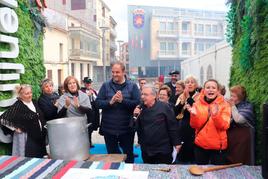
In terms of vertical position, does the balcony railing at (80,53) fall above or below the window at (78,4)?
below

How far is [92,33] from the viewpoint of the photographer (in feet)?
100

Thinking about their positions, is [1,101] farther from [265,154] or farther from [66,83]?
[265,154]

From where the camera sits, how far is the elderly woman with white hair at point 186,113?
358 centimetres

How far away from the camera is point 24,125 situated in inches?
118

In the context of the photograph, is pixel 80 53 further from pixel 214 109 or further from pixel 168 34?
pixel 214 109

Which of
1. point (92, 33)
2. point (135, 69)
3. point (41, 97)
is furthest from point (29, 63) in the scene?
point (135, 69)

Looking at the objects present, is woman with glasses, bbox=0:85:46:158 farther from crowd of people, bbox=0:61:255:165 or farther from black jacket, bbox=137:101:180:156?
black jacket, bbox=137:101:180:156

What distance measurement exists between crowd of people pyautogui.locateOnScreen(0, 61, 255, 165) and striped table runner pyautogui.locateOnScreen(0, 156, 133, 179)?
98cm

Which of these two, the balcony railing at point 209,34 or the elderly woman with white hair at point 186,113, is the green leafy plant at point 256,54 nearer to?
the elderly woman with white hair at point 186,113

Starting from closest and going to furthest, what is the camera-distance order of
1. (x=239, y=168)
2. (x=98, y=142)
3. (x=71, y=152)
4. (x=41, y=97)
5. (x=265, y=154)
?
(x=265, y=154), (x=239, y=168), (x=71, y=152), (x=41, y=97), (x=98, y=142)

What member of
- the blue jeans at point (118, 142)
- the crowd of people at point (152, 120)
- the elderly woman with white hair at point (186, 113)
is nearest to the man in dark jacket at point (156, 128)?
the crowd of people at point (152, 120)

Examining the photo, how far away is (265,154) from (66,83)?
2.59m

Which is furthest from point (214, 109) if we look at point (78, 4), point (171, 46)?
point (171, 46)

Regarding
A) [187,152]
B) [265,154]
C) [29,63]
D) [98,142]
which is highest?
[29,63]
